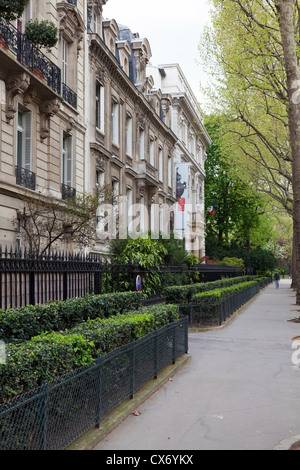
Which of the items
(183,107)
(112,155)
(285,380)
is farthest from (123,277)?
(183,107)

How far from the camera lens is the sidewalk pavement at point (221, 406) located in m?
5.72

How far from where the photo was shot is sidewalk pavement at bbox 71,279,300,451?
572 centimetres

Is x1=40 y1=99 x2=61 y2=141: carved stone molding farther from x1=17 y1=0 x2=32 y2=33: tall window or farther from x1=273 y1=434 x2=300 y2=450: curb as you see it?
x1=273 y1=434 x2=300 y2=450: curb

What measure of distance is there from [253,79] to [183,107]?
879 inches

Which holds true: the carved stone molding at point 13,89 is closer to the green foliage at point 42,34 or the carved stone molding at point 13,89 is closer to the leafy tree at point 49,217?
the green foliage at point 42,34

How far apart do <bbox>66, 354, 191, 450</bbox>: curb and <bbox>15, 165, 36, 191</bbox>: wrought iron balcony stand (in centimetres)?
907

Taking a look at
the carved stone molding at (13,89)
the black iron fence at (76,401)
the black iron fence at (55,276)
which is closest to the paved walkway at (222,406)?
the black iron fence at (76,401)

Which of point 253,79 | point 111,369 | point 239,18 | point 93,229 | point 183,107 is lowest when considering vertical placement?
point 111,369

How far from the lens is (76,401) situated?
18.1ft

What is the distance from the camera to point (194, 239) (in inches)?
1903

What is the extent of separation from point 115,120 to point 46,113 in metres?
Result: 9.67

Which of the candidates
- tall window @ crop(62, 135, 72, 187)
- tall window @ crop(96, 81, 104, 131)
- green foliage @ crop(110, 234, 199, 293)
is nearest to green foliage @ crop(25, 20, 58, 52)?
tall window @ crop(62, 135, 72, 187)

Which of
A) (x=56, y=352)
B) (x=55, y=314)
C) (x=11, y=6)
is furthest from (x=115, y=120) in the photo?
(x=56, y=352)

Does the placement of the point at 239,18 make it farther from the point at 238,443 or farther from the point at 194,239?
the point at 194,239
